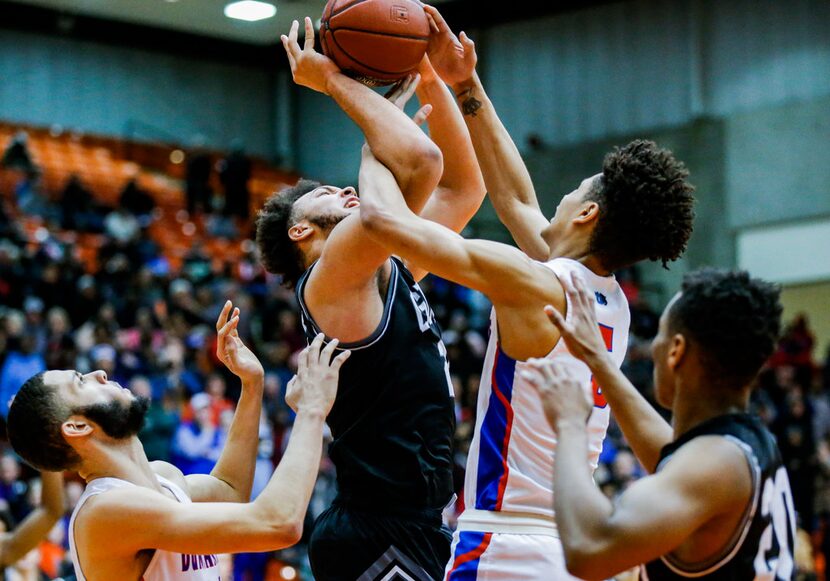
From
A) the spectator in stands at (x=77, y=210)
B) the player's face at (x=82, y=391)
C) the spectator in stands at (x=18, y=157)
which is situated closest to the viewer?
the player's face at (x=82, y=391)

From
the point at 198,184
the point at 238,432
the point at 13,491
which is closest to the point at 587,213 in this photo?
the point at 238,432

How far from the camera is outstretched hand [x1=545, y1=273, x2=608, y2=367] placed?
3336 millimetres

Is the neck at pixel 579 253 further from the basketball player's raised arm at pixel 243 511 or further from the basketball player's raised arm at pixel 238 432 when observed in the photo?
the basketball player's raised arm at pixel 238 432

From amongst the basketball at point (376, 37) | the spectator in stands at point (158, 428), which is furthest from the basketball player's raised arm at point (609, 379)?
the spectator in stands at point (158, 428)

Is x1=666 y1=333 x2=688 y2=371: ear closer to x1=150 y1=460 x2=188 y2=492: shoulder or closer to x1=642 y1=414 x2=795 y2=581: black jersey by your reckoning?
x1=642 y1=414 x2=795 y2=581: black jersey

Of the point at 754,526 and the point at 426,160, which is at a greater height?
the point at 426,160

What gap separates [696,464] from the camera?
2930 millimetres

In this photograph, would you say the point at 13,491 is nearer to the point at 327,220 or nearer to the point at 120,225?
the point at 327,220

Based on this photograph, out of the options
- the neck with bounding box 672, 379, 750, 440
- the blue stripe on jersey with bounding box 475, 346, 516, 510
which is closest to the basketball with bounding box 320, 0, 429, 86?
the blue stripe on jersey with bounding box 475, 346, 516, 510

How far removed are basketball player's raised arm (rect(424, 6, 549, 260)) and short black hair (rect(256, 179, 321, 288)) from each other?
70cm

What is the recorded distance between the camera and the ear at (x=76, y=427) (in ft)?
13.7

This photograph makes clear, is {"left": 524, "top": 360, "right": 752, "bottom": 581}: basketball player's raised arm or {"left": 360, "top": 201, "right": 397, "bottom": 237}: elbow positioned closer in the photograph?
{"left": 524, "top": 360, "right": 752, "bottom": 581}: basketball player's raised arm

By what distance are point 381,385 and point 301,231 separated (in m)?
0.72

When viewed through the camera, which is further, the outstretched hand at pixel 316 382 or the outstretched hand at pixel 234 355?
the outstretched hand at pixel 234 355
